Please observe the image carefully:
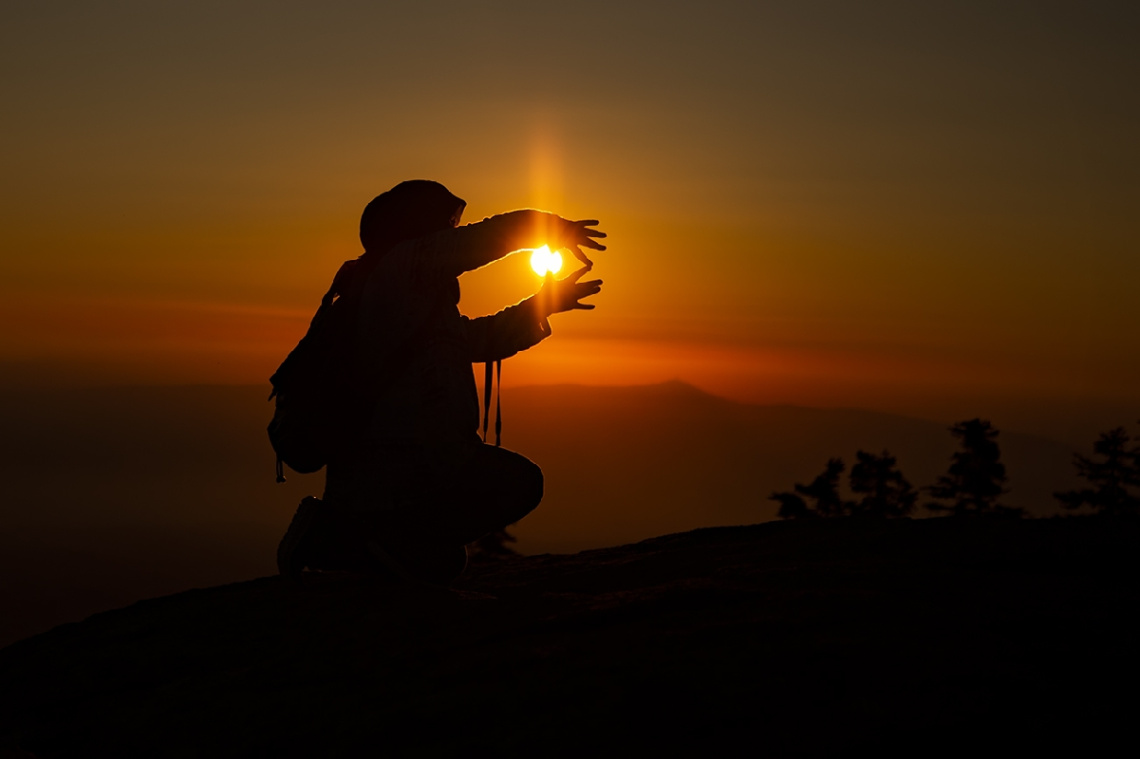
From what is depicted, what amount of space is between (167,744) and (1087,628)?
12.7ft

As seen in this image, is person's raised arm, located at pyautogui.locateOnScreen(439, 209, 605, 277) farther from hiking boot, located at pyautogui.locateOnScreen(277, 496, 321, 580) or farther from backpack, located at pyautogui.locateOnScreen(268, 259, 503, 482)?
hiking boot, located at pyautogui.locateOnScreen(277, 496, 321, 580)

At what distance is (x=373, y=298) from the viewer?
6348 mm

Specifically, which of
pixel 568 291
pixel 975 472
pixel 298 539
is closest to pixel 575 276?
pixel 568 291

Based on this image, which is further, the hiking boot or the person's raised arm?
the hiking boot

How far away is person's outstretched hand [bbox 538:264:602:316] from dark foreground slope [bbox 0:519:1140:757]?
1.60 m

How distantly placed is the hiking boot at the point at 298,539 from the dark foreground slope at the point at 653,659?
23 centimetres

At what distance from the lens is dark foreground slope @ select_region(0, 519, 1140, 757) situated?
4.00 m

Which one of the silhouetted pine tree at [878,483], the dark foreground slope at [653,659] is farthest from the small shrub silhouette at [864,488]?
the dark foreground slope at [653,659]

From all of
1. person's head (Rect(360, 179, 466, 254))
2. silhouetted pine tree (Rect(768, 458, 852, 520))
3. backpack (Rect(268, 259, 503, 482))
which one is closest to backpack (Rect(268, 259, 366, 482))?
backpack (Rect(268, 259, 503, 482))

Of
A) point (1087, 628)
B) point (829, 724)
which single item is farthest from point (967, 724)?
point (1087, 628)

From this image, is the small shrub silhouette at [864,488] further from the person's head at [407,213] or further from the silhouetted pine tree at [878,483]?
the person's head at [407,213]

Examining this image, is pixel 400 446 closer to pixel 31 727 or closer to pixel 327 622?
pixel 327 622

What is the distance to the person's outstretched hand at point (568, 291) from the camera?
270 inches

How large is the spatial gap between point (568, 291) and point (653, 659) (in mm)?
2826
